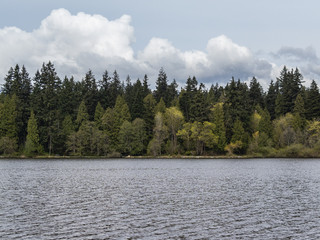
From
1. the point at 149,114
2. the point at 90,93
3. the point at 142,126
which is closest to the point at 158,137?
the point at 142,126

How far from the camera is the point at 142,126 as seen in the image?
389 feet

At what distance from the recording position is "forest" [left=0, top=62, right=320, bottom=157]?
4503 inches

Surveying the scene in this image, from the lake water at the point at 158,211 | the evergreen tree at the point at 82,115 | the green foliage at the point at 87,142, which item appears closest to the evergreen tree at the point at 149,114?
the green foliage at the point at 87,142

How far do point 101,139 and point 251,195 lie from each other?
277 ft

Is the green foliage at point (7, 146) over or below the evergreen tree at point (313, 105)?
below

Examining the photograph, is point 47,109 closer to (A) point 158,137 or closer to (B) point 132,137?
(B) point 132,137

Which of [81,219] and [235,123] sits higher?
[235,123]

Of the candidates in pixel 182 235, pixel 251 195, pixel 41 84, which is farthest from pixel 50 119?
pixel 182 235

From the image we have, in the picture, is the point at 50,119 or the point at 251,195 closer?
the point at 251,195

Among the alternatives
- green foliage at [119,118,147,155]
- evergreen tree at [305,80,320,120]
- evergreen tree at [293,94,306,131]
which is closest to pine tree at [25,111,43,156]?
green foliage at [119,118,147,155]

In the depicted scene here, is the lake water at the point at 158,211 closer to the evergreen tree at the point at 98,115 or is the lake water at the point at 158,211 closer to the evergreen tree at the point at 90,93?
the evergreen tree at the point at 98,115

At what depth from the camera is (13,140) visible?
4390 inches

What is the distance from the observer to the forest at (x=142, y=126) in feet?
375

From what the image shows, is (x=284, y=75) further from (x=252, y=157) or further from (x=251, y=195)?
(x=251, y=195)
